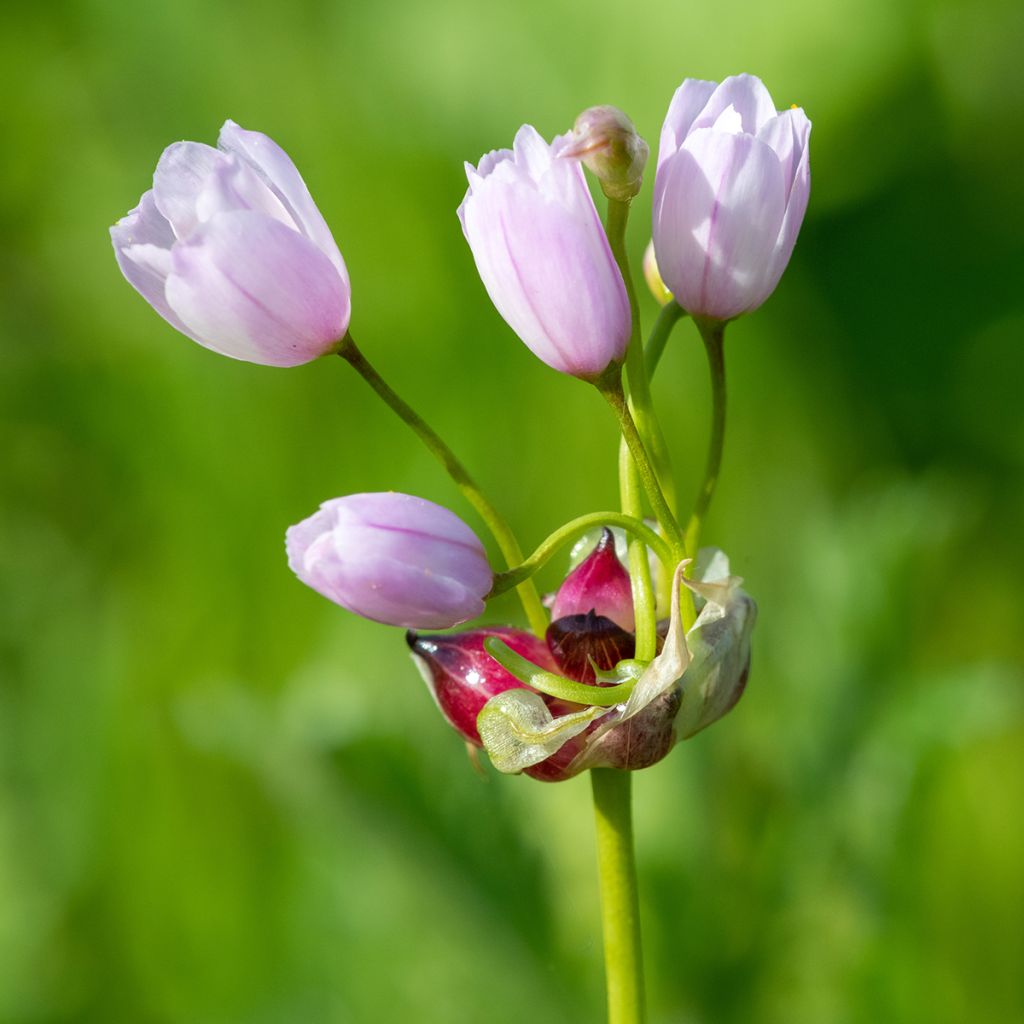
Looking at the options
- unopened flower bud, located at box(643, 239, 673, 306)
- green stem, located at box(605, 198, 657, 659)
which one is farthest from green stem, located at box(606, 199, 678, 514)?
unopened flower bud, located at box(643, 239, 673, 306)

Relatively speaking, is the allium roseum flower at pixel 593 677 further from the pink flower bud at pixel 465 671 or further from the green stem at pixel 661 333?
the green stem at pixel 661 333

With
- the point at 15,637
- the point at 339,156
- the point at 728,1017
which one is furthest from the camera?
the point at 339,156

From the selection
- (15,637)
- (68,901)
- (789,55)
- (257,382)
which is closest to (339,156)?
(257,382)

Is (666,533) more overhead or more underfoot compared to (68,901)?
more overhead

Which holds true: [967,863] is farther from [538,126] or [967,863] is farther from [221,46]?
[221,46]

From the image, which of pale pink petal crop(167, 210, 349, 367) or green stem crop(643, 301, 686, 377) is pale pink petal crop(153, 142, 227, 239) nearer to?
pale pink petal crop(167, 210, 349, 367)

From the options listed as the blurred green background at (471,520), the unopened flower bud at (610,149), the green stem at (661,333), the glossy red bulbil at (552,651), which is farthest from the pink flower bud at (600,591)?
the blurred green background at (471,520)

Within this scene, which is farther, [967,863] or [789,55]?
[789,55]
